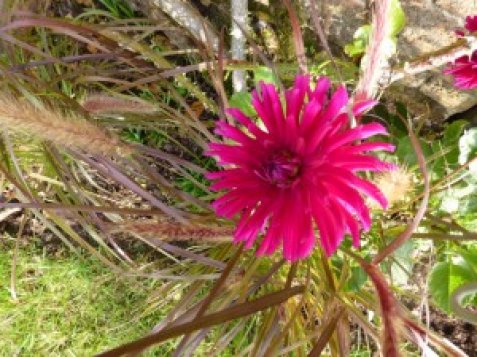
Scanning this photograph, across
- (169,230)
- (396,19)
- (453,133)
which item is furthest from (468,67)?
(169,230)

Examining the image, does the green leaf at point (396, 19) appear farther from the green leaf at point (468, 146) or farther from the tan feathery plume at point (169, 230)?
the tan feathery plume at point (169, 230)

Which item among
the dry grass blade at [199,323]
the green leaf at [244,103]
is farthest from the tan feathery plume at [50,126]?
the green leaf at [244,103]

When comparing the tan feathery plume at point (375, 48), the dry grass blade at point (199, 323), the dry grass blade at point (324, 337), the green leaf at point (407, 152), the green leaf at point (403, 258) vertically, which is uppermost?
the green leaf at point (407, 152)

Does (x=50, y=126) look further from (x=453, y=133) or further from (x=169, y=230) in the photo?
(x=453, y=133)

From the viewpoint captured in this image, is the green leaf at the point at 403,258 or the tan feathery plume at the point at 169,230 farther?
the green leaf at the point at 403,258

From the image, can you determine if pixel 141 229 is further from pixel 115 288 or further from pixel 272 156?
pixel 115 288

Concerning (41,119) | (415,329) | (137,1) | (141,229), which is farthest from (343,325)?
(137,1)
